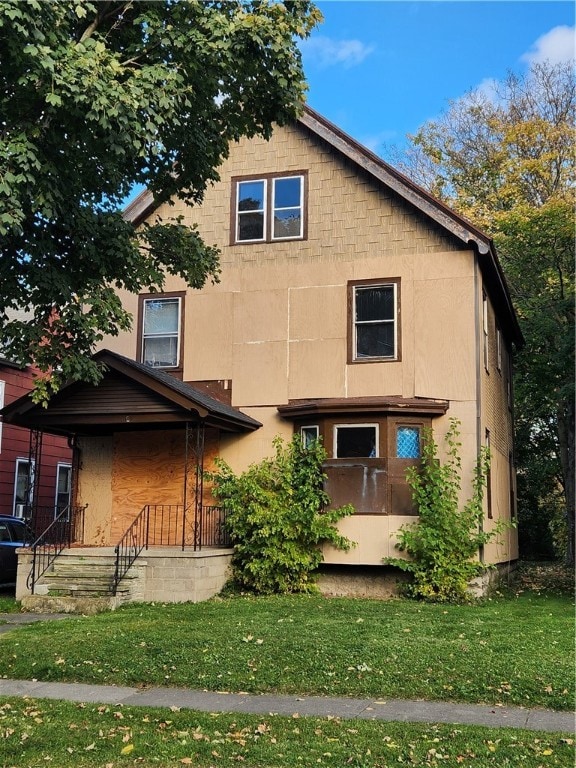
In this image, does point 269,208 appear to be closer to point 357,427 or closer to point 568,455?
point 357,427

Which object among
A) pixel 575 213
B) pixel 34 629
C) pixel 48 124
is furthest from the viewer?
pixel 575 213

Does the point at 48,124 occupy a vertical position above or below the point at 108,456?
above

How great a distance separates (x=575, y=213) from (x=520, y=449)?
35.4ft

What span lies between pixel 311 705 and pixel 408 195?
1088cm

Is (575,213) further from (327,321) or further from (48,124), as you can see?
(48,124)

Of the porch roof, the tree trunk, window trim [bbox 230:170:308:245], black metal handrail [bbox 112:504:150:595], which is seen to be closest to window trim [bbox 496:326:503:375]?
window trim [bbox 230:170:308:245]

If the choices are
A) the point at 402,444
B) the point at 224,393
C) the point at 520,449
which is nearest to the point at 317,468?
the point at 402,444

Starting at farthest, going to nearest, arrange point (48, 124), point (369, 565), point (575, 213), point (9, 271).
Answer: point (575, 213)
point (369, 565)
point (9, 271)
point (48, 124)

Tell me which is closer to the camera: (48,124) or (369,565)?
(48,124)

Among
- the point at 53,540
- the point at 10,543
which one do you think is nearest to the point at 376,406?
the point at 53,540

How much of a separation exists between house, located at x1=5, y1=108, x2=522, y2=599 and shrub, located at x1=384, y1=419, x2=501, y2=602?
0.29 metres

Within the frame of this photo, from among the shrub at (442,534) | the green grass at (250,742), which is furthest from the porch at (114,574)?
the green grass at (250,742)

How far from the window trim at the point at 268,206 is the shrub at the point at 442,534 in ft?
17.4

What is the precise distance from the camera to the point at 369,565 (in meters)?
14.7
